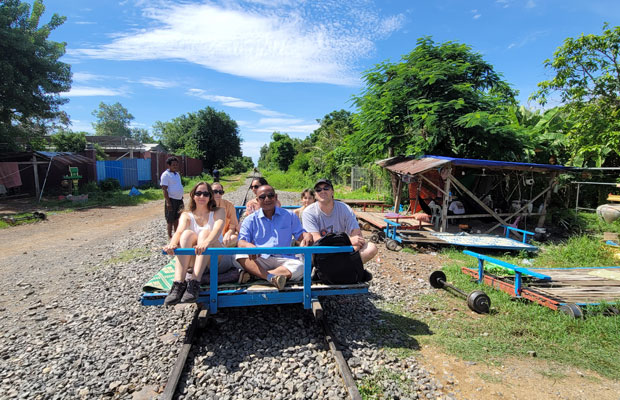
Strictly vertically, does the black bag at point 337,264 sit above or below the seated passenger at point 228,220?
below

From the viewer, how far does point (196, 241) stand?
4.02m

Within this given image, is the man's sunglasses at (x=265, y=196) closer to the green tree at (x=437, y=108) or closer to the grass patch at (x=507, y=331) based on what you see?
the grass patch at (x=507, y=331)

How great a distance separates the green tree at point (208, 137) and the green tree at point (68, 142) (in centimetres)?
2152

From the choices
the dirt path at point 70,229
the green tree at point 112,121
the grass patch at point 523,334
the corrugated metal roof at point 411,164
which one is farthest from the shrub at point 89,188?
the green tree at point 112,121

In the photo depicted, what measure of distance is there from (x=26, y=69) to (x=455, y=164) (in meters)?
20.3

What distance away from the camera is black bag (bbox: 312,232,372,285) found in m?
3.96

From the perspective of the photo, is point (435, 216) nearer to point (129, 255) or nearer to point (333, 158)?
point (129, 255)

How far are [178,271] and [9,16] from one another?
20.0 meters

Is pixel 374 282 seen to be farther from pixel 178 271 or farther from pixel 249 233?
pixel 178 271

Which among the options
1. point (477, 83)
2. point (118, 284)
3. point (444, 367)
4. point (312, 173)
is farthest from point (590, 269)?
point (312, 173)

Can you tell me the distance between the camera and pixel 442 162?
29.9 feet

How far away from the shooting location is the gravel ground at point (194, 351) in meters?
2.97

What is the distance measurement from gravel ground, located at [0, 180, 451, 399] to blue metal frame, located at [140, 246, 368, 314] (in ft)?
1.39

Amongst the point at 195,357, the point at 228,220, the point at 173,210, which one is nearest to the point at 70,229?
the point at 173,210
